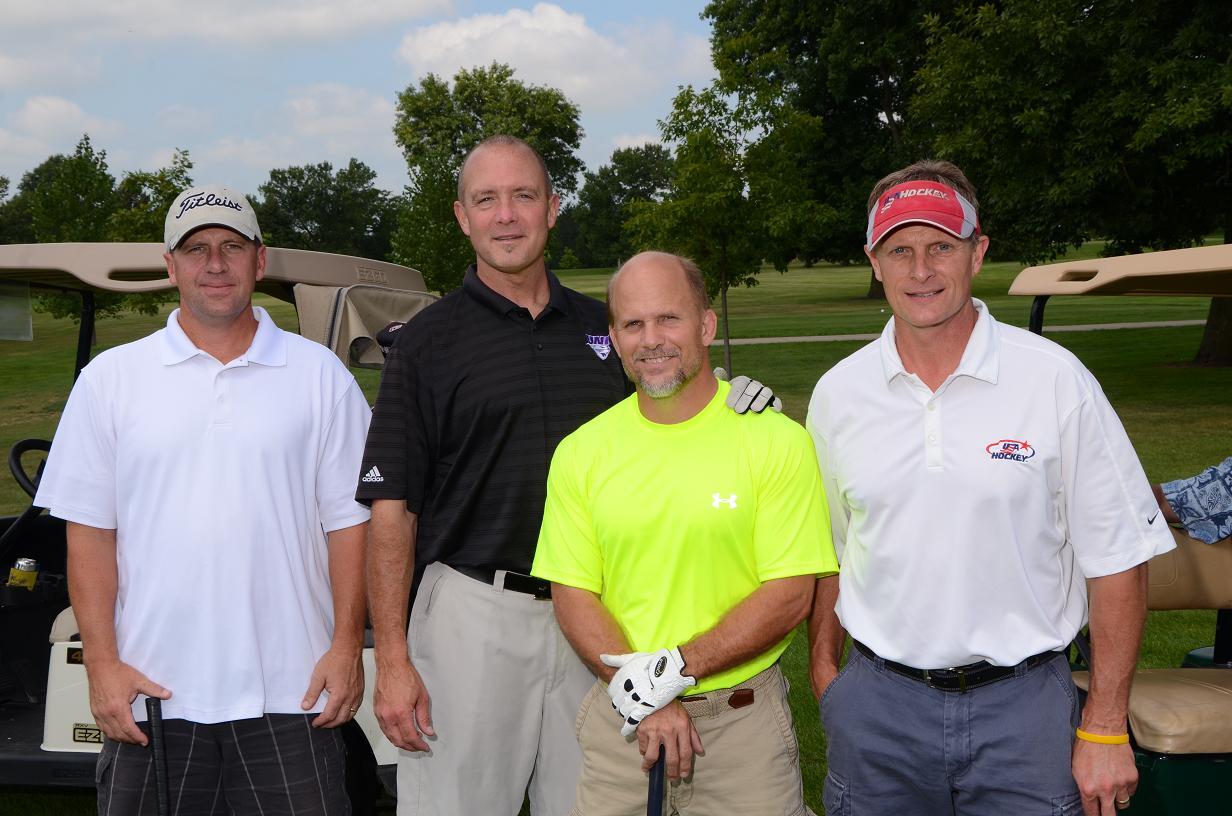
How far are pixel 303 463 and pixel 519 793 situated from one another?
110 cm

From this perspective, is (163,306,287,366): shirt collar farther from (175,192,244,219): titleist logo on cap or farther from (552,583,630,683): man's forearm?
(552,583,630,683): man's forearm

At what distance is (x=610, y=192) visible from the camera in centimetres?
9231

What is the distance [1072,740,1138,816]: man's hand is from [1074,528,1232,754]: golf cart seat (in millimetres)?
669

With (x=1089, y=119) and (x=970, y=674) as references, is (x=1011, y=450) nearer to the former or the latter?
(x=970, y=674)

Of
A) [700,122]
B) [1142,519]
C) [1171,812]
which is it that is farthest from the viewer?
[700,122]

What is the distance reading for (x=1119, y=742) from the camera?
8.11ft

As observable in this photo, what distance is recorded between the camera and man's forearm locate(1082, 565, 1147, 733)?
8.11 feet

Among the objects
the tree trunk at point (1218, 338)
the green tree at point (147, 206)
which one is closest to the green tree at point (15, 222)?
the green tree at point (147, 206)

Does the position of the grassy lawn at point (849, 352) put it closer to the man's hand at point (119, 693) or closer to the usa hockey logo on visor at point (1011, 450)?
the man's hand at point (119, 693)

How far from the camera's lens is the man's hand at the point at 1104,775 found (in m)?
2.45

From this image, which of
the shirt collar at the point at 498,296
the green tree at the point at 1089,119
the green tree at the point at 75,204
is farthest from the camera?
the green tree at the point at 75,204

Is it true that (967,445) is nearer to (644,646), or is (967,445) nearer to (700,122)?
(644,646)

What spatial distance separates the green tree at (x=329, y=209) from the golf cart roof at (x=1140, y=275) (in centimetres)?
7269

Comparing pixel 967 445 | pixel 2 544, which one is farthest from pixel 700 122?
pixel 967 445
